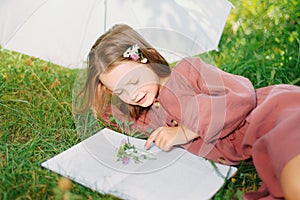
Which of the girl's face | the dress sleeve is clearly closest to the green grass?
the dress sleeve

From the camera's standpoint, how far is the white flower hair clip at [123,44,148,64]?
183 centimetres

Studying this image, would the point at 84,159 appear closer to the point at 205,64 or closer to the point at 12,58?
the point at 205,64

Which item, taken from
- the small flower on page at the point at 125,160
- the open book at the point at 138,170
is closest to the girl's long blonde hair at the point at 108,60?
the open book at the point at 138,170

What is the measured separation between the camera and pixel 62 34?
2.05m

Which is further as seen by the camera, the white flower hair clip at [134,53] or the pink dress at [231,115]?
the white flower hair clip at [134,53]

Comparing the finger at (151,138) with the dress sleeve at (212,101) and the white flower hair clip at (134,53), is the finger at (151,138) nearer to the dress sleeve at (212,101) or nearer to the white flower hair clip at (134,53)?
the dress sleeve at (212,101)

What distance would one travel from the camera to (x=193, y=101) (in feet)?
6.01

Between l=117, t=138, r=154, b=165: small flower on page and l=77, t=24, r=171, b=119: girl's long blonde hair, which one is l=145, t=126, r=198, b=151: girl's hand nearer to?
l=117, t=138, r=154, b=165: small flower on page

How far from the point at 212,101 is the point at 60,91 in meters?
0.82

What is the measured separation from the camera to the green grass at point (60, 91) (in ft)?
5.58

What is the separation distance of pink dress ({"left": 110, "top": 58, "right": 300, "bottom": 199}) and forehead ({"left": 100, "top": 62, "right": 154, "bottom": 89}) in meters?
0.14

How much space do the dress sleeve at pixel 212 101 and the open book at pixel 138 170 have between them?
0.12 metres

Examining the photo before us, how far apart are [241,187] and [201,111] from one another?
11.4 inches

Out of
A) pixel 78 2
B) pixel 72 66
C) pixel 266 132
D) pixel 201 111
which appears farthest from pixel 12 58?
pixel 266 132
